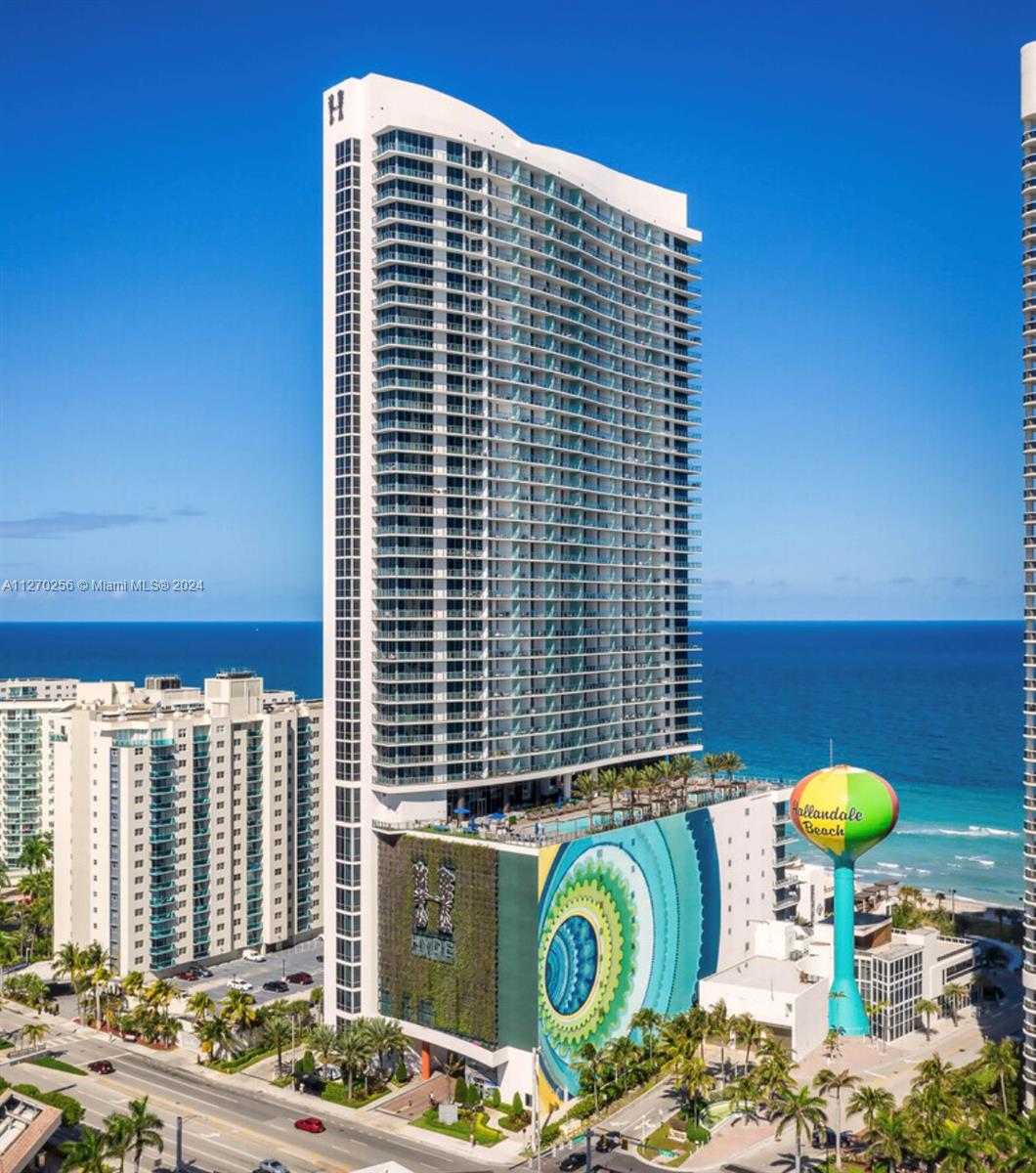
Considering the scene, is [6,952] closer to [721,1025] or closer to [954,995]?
[721,1025]

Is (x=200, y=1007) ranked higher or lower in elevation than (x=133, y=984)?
lower

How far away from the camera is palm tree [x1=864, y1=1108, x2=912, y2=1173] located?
2972 inches

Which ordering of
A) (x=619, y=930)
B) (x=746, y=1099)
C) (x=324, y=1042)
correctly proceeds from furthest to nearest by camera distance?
1. (x=619, y=930)
2. (x=324, y=1042)
3. (x=746, y=1099)

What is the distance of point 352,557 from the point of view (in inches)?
4080

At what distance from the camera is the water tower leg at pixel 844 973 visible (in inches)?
4245

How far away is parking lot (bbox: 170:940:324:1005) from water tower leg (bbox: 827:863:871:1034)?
1953 inches

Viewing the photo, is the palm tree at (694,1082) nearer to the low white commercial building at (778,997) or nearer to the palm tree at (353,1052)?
the low white commercial building at (778,997)

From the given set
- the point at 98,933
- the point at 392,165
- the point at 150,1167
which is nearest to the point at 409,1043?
the point at 150,1167

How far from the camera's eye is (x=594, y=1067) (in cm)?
9306

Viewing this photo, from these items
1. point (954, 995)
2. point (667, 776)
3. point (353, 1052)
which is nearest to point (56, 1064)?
point (353, 1052)

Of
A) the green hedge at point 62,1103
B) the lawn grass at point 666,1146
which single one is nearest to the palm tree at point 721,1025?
the lawn grass at point 666,1146

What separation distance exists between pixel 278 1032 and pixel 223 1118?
41.4 feet

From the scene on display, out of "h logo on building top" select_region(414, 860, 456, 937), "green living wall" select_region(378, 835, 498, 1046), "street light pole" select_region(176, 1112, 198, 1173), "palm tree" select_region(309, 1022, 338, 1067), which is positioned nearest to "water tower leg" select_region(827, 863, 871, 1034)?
"green living wall" select_region(378, 835, 498, 1046)

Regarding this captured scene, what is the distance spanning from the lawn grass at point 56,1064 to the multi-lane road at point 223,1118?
628 millimetres
